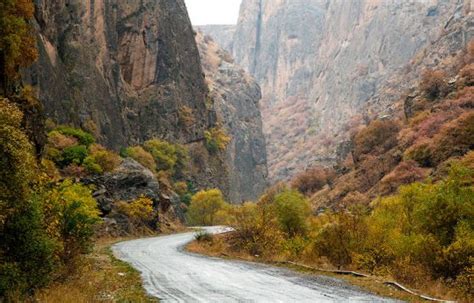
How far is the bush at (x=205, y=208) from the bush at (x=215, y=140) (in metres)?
22.5

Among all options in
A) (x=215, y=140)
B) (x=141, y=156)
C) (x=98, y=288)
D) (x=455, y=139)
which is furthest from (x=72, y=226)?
(x=215, y=140)

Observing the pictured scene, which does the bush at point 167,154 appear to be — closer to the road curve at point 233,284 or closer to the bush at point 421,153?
the bush at point 421,153

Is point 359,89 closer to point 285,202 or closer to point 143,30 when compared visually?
point 143,30

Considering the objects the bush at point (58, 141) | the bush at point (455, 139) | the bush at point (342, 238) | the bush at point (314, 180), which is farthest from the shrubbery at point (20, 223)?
the bush at point (314, 180)

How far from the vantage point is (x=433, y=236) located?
64.0 ft

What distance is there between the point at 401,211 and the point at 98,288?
1693 centimetres

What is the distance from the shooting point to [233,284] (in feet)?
60.7

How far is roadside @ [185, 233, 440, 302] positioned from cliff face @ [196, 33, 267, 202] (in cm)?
9803

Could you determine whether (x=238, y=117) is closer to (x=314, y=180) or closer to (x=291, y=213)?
(x=314, y=180)

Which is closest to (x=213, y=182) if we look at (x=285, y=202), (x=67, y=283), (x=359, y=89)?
(x=285, y=202)

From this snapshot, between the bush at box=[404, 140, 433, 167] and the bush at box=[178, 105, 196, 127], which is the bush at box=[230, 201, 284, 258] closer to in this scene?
the bush at box=[404, 140, 433, 167]

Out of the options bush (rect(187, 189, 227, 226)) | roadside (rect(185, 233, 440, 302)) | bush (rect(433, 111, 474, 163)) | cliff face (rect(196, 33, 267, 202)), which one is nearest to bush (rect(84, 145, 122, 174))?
roadside (rect(185, 233, 440, 302))

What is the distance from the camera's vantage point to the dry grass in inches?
569

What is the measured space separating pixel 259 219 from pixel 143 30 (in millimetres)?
63826
